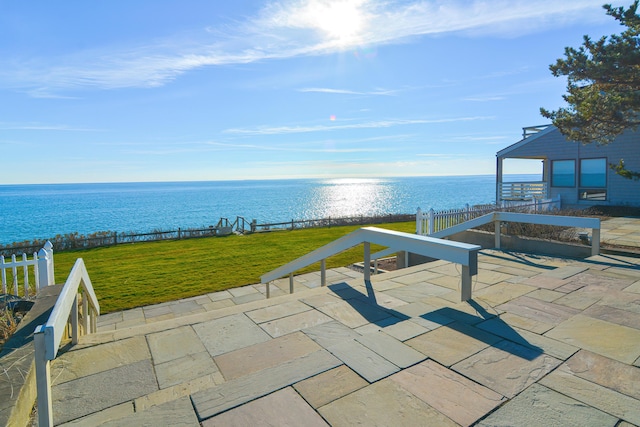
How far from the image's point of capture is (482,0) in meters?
7.59

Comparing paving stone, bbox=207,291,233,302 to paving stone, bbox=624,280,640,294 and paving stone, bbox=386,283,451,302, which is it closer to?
paving stone, bbox=386,283,451,302

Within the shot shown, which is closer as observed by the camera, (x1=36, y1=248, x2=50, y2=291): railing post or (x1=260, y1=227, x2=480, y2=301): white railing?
(x1=260, y1=227, x2=480, y2=301): white railing

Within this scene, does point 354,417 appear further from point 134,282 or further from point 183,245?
point 183,245

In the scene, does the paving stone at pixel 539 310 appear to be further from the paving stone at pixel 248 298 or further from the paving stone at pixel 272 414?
the paving stone at pixel 248 298

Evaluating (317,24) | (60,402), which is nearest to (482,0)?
(317,24)

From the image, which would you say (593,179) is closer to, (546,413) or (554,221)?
(554,221)

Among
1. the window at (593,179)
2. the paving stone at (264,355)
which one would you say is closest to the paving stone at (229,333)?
the paving stone at (264,355)

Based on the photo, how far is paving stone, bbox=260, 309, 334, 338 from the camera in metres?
3.57

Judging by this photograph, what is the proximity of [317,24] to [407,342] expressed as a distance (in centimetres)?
767

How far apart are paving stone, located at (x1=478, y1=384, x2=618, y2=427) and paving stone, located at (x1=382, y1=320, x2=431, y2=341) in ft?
3.20

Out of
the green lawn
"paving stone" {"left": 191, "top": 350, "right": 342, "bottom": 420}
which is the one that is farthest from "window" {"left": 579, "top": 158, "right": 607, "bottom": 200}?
"paving stone" {"left": 191, "top": 350, "right": 342, "bottom": 420}

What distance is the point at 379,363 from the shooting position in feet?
8.57

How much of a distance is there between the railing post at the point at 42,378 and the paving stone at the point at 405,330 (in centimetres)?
238

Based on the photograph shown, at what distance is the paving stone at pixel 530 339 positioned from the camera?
9.18 ft
